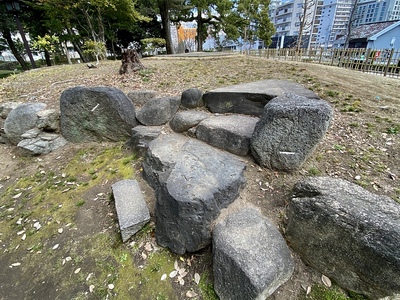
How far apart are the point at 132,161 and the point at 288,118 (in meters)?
2.25

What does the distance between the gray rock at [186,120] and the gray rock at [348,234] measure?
5.91 ft

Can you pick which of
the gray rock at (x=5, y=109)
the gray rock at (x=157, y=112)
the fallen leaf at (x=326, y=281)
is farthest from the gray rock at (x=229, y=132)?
the gray rock at (x=5, y=109)

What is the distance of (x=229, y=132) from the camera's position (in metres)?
2.50

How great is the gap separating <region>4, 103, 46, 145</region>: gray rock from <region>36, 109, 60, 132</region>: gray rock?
0.22 meters

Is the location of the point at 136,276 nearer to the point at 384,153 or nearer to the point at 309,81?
the point at 384,153

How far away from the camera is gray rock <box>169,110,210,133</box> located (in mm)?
3025

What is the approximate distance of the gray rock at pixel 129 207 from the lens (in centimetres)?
197

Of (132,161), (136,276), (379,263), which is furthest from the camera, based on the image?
(132,161)

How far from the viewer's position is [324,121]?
1840mm

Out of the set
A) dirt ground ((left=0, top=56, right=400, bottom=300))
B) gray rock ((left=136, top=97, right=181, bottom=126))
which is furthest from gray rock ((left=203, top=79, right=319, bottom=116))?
dirt ground ((left=0, top=56, right=400, bottom=300))

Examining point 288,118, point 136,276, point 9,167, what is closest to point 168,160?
point 136,276

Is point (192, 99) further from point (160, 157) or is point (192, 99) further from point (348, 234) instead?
Result: point (348, 234)

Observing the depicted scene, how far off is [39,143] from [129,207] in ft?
8.28

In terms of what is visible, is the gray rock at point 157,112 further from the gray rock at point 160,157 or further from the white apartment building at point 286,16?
the white apartment building at point 286,16
